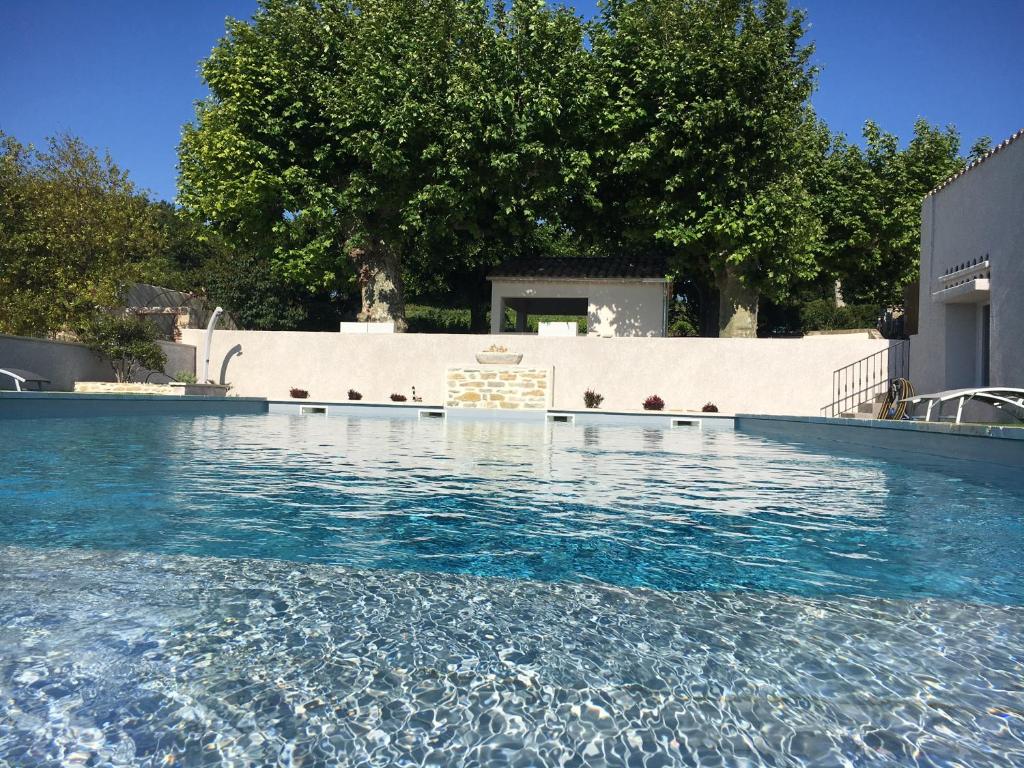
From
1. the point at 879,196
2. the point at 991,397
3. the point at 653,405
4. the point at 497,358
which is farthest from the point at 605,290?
the point at 991,397

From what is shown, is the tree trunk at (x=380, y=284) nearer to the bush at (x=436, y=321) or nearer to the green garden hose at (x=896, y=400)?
the bush at (x=436, y=321)

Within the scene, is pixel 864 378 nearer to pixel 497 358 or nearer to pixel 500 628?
pixel 497 358

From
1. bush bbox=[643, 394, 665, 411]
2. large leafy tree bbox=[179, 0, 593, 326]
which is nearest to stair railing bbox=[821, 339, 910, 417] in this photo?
bush bbox=[643, 394, 665, 411]

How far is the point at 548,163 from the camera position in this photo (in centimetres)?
2195

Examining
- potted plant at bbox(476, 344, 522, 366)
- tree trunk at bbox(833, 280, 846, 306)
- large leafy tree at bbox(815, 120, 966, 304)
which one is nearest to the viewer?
potted plant at bbox(476, 344, 522, 366)

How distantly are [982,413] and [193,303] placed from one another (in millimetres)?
31972

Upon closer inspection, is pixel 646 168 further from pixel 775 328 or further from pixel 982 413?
pixel 775 328

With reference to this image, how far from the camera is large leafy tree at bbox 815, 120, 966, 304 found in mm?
25734

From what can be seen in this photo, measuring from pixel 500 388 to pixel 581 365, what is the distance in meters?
3.16

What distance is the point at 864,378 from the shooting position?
794 inches

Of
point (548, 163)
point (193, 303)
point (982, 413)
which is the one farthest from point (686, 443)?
point (193, 303)

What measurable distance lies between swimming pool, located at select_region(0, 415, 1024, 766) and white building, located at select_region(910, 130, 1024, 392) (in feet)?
28.7

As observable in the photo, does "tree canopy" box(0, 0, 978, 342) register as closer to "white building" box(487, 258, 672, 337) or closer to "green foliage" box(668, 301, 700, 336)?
"white building" box(487, 258, 672, 337)

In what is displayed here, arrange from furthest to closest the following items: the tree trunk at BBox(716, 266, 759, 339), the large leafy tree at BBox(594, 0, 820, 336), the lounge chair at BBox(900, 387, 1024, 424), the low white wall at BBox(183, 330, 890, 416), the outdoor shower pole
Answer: the tree trunk at BBox(716, 266, 759, 339) < the outdoor shower pole < the low white wall at BBox(183, 330, 890, 416) < the large leafy tree at BBox(594, 0, 820, 336) < the lounge chair at BBox(900, 387, 1024, 424)
